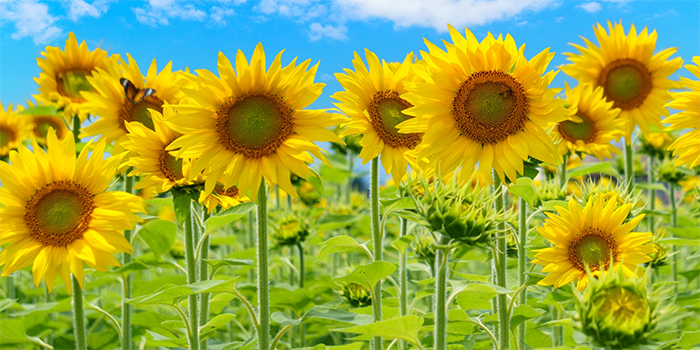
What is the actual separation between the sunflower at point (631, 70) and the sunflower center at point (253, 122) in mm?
2467

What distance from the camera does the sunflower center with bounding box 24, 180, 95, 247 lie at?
210 centimetres

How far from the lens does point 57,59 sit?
11.7 feet

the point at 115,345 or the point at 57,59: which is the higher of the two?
the point at 57,59

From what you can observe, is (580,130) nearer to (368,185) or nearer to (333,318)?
(368,185)

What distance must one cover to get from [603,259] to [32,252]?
2.09m

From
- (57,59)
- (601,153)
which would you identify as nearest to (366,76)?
(601,153)

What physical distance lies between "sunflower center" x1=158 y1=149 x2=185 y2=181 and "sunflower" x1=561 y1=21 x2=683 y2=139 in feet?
8.79

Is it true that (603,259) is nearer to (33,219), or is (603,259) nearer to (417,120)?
(417,120)

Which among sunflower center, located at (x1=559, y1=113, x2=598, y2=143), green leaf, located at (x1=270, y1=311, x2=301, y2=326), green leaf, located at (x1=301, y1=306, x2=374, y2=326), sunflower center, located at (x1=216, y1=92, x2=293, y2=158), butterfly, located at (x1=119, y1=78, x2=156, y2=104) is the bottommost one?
green leaf, located at (x1=270, y1=311, x2=301, y2=326)

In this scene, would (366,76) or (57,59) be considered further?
(57,59)

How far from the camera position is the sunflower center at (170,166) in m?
2.19

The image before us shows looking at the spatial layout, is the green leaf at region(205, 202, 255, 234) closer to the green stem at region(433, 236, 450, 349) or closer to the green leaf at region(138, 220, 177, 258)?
the green leaf at region(138, 220, 177, 258)

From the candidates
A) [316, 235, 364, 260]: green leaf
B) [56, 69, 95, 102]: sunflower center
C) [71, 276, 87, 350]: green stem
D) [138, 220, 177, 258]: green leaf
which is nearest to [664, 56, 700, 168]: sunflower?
[316, 235, 364, 260]: green leaf

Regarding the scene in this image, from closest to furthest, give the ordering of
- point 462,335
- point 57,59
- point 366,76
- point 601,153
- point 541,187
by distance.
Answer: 1. point 366,76
2. point 462,335
3. point 541,187
4. point 601,153
5. point 57,59
